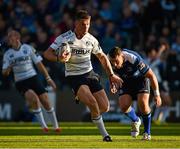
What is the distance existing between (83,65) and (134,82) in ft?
5.79

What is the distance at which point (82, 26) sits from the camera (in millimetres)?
15312

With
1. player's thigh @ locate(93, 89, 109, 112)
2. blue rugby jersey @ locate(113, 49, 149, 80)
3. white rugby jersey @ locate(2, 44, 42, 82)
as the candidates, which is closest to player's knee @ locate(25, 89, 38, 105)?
white rugby jersey @ locate(2, 44, 42, 82)

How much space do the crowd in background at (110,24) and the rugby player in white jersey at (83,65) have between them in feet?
30.4

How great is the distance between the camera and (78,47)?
15555mm

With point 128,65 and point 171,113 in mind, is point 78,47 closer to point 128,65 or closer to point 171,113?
point 128,65

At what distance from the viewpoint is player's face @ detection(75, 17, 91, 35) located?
1523 centimetres

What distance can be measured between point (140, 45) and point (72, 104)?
3.14 m

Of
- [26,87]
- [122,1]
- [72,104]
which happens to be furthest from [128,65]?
[122,1]

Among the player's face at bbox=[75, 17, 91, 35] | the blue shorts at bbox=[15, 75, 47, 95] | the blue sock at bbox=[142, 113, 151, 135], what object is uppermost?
the player's face at bbox=[75, 17, 91, 35]

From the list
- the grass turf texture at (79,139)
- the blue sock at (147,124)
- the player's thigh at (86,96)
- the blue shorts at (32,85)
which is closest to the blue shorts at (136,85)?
the blue sock at (147,124)

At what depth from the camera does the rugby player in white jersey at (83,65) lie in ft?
50.3

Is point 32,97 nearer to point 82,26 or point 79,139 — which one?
point 79,139

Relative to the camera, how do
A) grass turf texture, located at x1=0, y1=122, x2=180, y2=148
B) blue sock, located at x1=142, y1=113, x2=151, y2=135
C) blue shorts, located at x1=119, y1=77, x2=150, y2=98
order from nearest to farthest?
grass turf texture, located at x1=0, y1=122, x2=180, y2=148 < blue sock, located at x1=142, y1=113, x2=151, y2=135 < blue shorts, located at x1=119, y1=77, x2=150, y2=98

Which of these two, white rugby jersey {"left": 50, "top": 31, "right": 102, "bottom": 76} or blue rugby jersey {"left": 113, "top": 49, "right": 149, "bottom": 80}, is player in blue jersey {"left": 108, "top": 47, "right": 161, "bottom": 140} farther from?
white rugby jersey {"left": 50, "top": 31, "right": 102, "bottom": 76}
